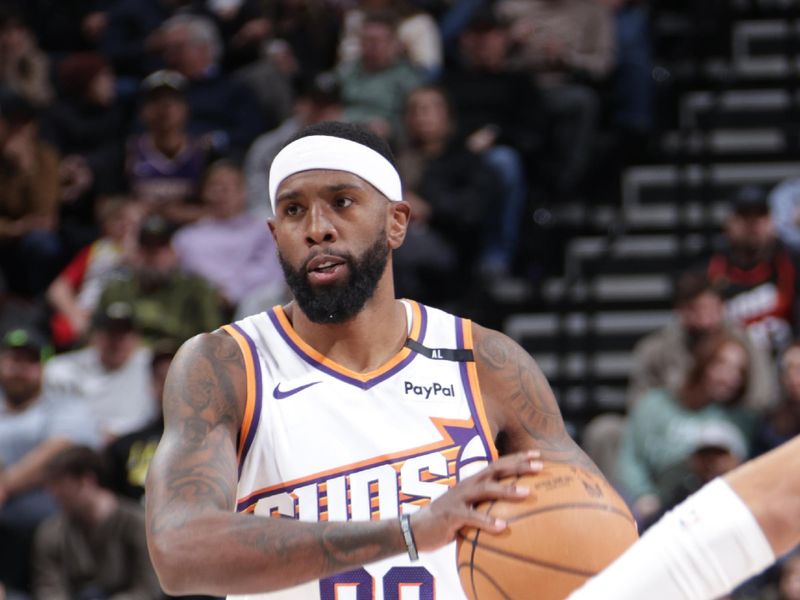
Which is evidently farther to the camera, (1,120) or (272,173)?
(1,120)

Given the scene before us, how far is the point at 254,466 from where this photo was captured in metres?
4.04

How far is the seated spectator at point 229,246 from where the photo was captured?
10.2 metres

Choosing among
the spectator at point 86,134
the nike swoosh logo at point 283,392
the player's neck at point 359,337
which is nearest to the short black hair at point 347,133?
the player's neck at point 359,337

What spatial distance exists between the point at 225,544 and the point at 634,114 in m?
8.61

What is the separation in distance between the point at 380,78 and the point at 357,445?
7272 millimetres

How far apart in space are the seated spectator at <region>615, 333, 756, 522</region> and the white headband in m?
4.76

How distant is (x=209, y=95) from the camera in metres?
11.7

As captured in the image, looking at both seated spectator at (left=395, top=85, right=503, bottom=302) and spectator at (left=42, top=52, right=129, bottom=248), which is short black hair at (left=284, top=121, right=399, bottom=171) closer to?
seated spectator at (left=395, top=85, right=503, bottom=302)

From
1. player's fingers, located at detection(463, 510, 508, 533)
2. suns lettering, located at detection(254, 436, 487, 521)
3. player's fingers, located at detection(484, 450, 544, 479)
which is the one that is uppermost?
suns lettering, located at detection(254, 436, 487, 521)

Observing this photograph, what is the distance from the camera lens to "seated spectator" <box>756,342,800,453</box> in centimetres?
848

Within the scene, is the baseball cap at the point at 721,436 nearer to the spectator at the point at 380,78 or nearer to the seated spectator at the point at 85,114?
the spectator at the point at 380,78

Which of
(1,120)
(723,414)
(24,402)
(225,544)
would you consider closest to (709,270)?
(723,414)

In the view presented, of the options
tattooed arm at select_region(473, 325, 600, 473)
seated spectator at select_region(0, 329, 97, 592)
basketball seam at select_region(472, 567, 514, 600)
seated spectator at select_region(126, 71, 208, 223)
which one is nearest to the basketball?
basketball seam at select_region(472, 567, 514, 600)

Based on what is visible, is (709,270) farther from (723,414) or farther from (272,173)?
(272,173)
